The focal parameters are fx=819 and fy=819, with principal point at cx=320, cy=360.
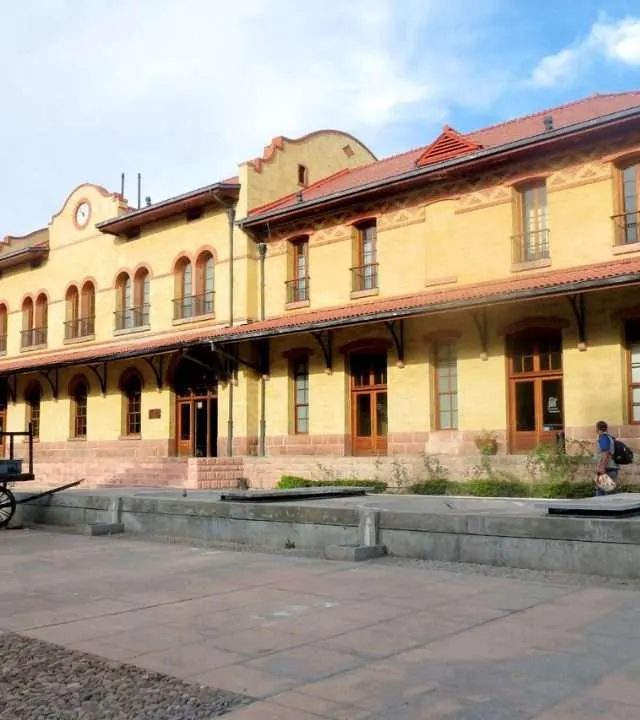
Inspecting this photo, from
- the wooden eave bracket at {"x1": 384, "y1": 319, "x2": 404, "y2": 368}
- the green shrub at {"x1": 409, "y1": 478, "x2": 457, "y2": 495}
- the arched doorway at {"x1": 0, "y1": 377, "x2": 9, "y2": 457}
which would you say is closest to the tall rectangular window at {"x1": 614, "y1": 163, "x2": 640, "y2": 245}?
the wooden eave bracket at {"x1": 384, "y1": 319, "x2": 404, "y2": 368}

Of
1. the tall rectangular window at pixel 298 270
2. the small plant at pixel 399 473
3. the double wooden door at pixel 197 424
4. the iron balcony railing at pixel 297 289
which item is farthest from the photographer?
the double wooden door at pixel 197 424

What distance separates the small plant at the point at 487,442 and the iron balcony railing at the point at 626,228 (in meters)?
5.07

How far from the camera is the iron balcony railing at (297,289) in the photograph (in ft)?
77.8

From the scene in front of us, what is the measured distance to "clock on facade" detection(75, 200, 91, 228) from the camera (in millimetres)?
30047

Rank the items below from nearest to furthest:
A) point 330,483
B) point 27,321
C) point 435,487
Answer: point 435,487 → point 330,483 → point 27,321

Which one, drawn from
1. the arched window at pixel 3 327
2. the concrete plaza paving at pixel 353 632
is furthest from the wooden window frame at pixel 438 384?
the arched window at pixel 3 327

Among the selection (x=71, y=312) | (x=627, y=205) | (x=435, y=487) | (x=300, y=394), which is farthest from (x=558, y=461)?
(x=71, y=312)

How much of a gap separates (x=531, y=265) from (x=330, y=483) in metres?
6.94

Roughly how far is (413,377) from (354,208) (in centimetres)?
516

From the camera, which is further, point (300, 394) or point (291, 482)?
point (300, 394)

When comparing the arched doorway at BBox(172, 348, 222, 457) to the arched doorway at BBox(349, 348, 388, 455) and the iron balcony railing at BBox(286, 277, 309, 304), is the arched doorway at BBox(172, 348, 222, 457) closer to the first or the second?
the iron balcony railing at BBox(286, 277, 309, 304)

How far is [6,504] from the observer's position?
14.9 meters

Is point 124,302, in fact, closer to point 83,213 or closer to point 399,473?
point 83,213

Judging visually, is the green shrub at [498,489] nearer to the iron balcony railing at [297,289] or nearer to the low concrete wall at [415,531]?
the low concrete wall at [415,531]
